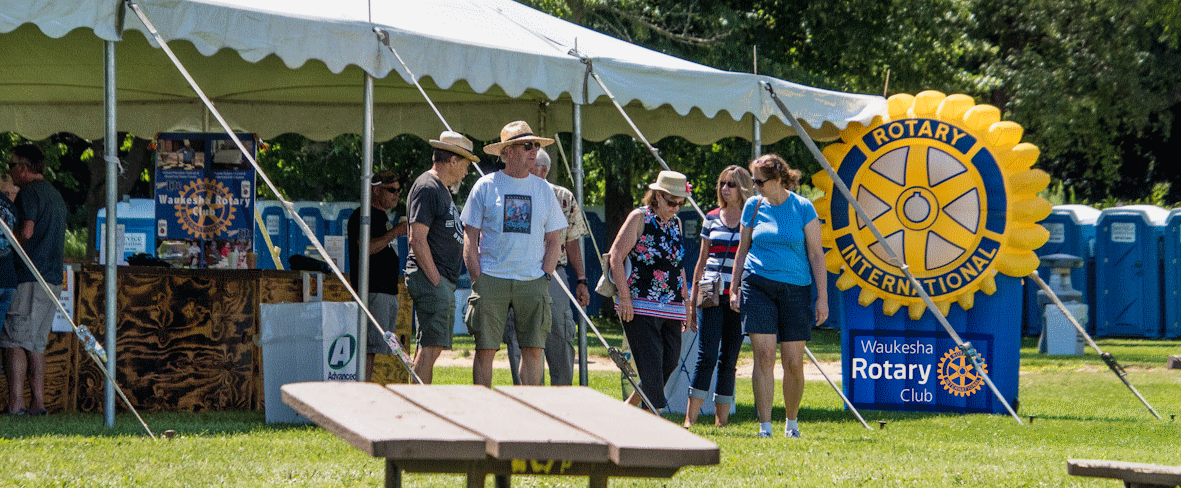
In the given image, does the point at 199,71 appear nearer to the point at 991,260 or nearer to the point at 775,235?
the point at 775,235

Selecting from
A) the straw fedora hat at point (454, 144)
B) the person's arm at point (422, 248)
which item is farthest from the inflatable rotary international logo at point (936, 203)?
the person's arm at point (422, 248)

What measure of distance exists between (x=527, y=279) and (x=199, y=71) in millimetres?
4309

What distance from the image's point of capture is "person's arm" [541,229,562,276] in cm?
696

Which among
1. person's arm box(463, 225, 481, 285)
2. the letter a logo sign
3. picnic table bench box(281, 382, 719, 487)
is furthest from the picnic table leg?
the letter a logo sign

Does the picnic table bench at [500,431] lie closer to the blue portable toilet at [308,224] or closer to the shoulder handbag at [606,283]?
the shoulder handbag at [606,283]

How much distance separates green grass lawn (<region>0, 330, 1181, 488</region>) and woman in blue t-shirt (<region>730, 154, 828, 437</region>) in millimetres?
449

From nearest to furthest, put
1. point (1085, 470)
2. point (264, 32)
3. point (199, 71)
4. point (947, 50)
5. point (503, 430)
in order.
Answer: point (503, 430) → point (1085, 470) → point (264, 32) → point (199, 71) → point (947, 50)

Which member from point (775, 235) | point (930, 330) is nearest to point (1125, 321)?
point (930, 330)

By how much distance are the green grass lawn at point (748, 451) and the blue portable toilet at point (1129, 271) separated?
8586 millimetres

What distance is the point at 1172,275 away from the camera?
17.8 m

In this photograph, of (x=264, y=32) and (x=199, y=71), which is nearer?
(x=264, y=32)

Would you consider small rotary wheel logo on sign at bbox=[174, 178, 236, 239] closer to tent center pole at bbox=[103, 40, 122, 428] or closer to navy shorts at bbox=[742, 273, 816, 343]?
tent center pole at bbox=[103, 40, 122, 428]

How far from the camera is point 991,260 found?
9070mm

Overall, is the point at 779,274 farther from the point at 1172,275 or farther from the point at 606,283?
the point at 1172,275
